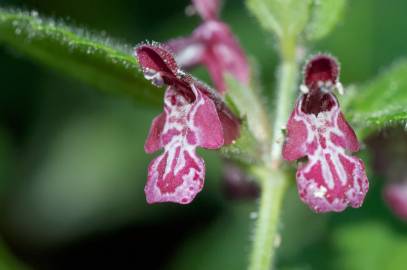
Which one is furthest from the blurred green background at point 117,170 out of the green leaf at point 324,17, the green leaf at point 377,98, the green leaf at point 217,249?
the green leaf at point 324,17

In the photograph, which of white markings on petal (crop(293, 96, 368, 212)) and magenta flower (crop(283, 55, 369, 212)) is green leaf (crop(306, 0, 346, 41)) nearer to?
magenta flower (crop(283, 55, 369, 212))

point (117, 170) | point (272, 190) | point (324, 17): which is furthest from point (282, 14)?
point (117, 170)

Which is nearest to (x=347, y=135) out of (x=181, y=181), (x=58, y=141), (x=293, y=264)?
(x=181, y=181)

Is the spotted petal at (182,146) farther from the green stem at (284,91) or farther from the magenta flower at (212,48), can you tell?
the magenta flower at (212,48)

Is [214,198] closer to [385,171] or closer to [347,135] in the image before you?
[385,171]

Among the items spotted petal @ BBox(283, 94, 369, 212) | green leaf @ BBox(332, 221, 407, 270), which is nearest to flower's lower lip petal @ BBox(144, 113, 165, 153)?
spotted petal @ BBox(283, 94, 369, 212)

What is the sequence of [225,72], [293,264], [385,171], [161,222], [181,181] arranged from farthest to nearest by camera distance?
[161,222], [293,264], [385,171], [225,72], [181,181]
